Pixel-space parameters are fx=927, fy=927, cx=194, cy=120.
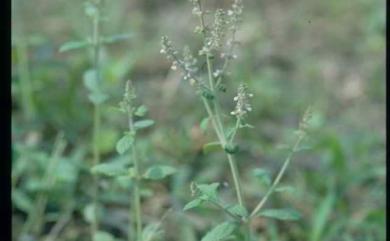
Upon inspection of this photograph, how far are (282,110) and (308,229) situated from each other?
2.57ft

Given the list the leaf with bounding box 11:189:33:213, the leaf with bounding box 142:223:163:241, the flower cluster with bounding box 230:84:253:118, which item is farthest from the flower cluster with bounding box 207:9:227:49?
the leaf with bounding box 11:189:33:213

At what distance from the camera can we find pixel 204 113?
9.82 feet

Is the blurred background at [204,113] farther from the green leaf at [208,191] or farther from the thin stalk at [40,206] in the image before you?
the green leaf at [208,191]

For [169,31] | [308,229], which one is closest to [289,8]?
[169,31]

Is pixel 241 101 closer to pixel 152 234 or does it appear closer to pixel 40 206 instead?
pixel 152 234

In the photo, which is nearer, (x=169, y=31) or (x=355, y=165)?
(x=355, y=165)

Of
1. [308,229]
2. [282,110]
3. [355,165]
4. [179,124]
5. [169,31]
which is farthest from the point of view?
[169,31]

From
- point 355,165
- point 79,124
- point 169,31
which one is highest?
point 169,31

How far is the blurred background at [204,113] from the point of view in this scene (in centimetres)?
246

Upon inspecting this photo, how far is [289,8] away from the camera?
389 cm

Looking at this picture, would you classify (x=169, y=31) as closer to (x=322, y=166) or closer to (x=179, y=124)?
(x=179, y=124)

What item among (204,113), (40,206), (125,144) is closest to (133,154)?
(125,144)

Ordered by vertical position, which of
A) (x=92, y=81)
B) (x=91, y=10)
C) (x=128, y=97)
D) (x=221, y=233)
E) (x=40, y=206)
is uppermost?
(x=91, y=10)

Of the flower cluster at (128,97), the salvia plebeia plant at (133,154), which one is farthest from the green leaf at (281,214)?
the flower cluster at (128,97)
